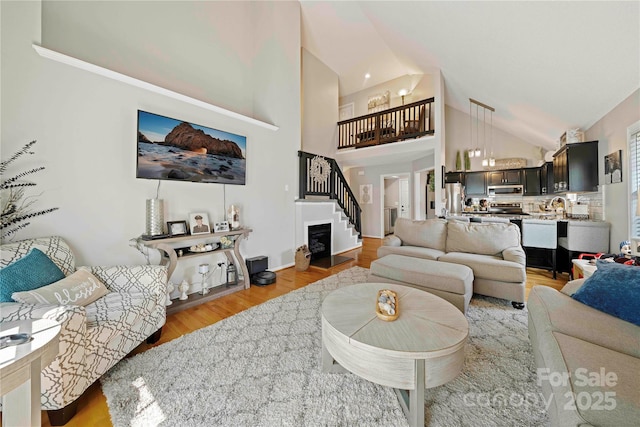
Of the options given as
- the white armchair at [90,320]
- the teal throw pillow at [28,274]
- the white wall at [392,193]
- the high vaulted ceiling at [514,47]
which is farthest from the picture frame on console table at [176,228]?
the white wall at [392,193]

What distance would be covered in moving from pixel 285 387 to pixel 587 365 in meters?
1.48

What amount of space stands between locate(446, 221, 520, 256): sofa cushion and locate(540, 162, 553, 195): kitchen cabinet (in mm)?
2872

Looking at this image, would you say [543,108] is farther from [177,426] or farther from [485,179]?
[177,426]

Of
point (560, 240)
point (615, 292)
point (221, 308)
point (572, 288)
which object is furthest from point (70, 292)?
point (560, 240)

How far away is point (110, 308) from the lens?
1.62m

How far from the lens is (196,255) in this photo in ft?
8.98

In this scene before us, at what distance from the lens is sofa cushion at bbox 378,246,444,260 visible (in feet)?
10.2

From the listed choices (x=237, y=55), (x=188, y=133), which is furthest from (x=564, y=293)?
(x=237, y=55)

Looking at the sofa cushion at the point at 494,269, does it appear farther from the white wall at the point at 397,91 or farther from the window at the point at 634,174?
the white wall at the point at 397,91

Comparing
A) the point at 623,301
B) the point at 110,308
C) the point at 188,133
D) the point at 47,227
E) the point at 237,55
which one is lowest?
the point at 110,308

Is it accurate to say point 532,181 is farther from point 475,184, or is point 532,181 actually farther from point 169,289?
point 169,289

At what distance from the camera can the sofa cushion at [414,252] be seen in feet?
10.2

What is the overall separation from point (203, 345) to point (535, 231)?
4.82 m

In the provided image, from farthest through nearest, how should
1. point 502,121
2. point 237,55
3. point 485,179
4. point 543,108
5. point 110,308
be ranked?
point 485,179, point 502,121, point 237,55, point 543,108, point 110,308
